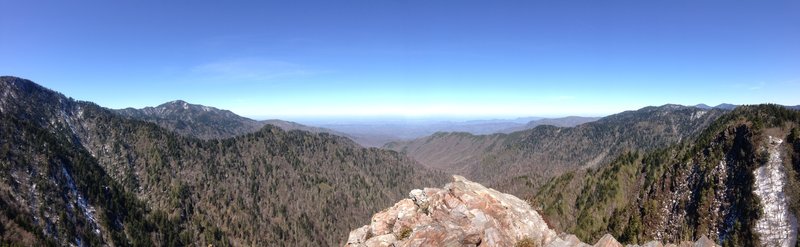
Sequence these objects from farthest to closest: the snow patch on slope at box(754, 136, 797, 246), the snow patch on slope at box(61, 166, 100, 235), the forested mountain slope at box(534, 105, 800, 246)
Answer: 1. the snow patch on slope at box(61, 166, 100, 235)
2. the forested mountain slope at box(534, 105, 800, 246)
3. the snow patch on slope at box(754, 136, 797, 246)

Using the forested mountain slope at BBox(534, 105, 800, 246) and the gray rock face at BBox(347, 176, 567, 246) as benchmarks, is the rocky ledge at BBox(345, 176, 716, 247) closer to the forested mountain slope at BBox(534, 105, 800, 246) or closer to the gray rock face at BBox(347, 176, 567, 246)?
the gray rock face at BBox(347, 176, 567, 246)

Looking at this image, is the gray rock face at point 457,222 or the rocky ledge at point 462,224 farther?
the gray rock face at point 457,222

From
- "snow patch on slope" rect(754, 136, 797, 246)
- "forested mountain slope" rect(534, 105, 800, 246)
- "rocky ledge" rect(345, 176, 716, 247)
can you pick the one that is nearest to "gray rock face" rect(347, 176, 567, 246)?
"rocky ledge" rect(345, 176, 716, 247)

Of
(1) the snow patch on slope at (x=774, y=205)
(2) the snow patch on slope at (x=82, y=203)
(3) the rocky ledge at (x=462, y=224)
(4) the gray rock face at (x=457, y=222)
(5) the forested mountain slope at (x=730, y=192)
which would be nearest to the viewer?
(3) the rocky ledge at (x=462, y=224)

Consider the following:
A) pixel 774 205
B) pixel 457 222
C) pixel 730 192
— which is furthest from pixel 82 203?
pixel 774 205

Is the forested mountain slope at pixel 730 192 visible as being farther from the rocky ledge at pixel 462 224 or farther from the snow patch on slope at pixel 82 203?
the snow patch on slope at pixel 82 203

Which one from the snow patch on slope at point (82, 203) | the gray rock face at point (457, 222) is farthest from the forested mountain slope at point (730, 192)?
the snow patch on slope at point (82, 203)

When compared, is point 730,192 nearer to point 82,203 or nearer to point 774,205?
point 774,205
